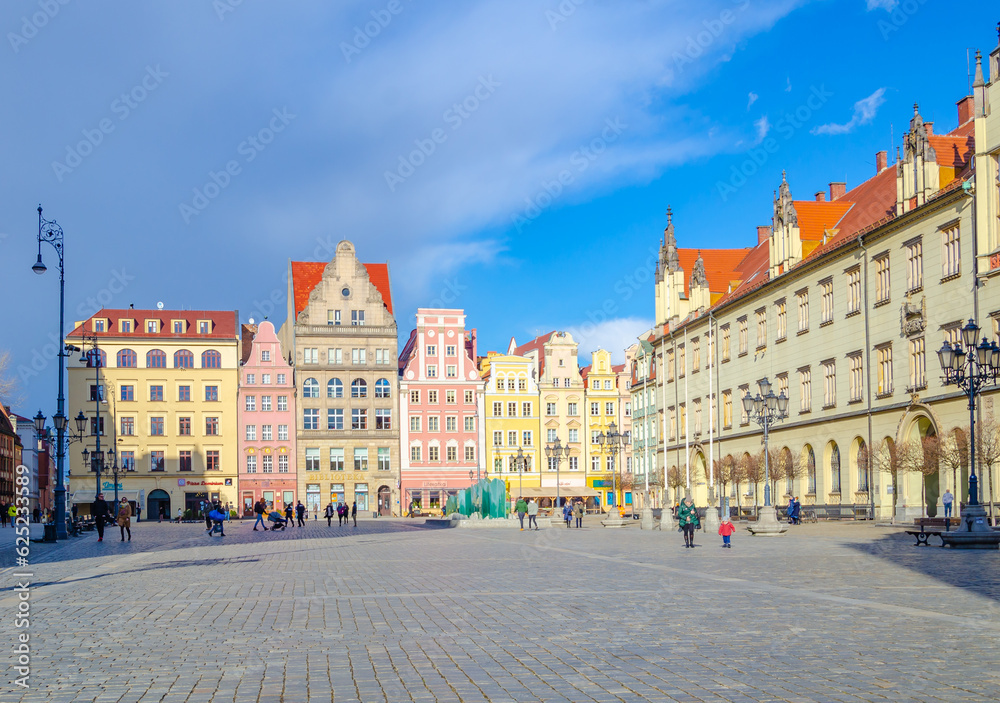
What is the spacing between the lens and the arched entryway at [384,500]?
9494 centimetres

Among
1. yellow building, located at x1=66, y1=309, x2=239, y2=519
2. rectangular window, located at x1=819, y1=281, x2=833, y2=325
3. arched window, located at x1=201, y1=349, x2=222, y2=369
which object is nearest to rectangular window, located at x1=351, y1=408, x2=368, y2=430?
yellow building, located at x1=66, y1=309, x2=239, y2=519

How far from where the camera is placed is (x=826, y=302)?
54719 mm

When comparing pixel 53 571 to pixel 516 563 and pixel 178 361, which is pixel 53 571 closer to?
pixel 516 563

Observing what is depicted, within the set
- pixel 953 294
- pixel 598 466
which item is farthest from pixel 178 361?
pixel 953 294

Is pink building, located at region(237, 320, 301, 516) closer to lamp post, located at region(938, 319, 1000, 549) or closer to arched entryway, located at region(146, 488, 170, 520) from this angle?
arched entryway, located at region(146, 488, 170, 520)

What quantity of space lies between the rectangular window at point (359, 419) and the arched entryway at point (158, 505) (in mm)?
16457

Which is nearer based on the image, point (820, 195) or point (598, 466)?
point (820, 195)

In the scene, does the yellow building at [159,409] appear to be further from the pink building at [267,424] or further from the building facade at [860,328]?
the building facade at [860,328]

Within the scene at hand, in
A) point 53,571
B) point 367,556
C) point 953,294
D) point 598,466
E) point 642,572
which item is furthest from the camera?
point 598,466

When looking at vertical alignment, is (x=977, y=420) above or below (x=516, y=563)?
above

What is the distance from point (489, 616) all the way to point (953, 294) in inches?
1378

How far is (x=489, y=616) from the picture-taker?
13.2 metres

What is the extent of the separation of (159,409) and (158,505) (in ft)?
26.3

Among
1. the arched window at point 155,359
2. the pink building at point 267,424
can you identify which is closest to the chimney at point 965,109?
the pink building at point 267,424
